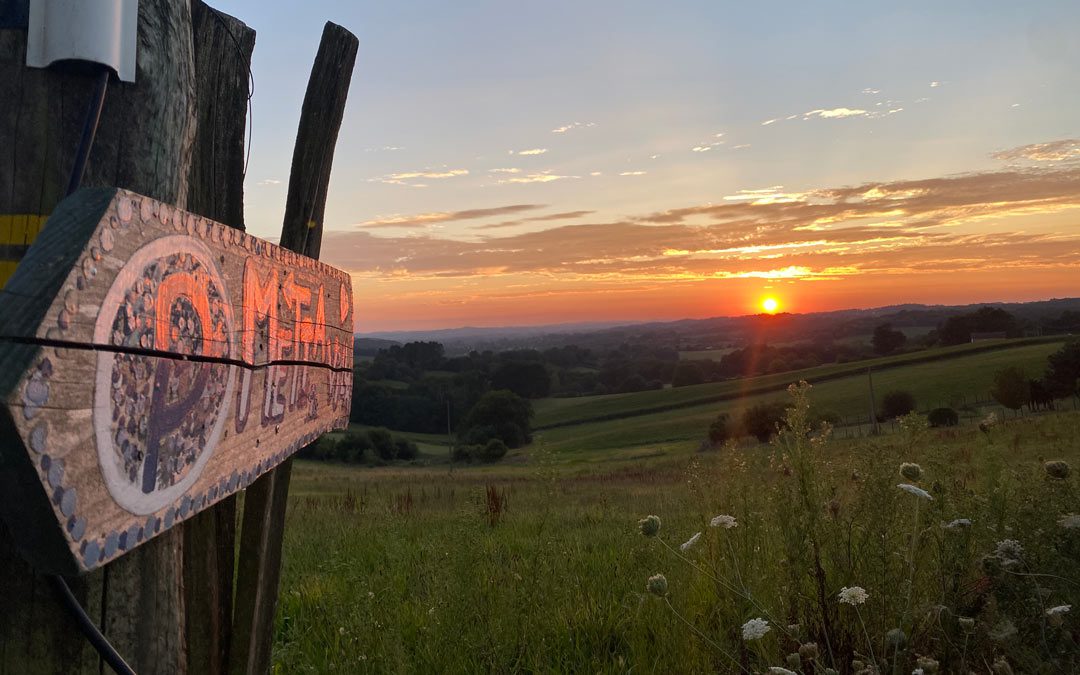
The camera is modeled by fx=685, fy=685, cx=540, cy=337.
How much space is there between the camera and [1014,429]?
21.3m

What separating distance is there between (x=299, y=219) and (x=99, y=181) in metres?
1.13

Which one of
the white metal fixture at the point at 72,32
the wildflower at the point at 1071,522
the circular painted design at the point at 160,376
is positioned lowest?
the wildflower at the point at 1071,522

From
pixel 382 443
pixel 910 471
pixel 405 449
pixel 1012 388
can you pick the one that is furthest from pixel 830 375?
pixel 910 471

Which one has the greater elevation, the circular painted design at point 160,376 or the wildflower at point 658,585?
the circular painted design at point 160,376

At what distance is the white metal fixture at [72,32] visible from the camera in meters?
1.34

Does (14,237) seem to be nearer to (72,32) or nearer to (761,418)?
(72,32)

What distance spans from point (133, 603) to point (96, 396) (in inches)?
24.6

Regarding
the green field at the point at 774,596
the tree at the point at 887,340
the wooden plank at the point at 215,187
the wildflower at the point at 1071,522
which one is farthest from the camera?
the tree at the point at 887,340

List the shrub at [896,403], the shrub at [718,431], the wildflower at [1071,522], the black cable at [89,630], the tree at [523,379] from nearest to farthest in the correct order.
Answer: the black cable at [89,630] < the wildflower at [1071,522] < the shrub at [718,431] < the shrub at [896,403] < the tree at [523,379]

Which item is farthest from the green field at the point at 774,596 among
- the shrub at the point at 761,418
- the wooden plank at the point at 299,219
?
the shrub at the point at 761,418

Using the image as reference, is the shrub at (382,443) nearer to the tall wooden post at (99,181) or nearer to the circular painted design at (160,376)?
the tall wooden post at (99,181)

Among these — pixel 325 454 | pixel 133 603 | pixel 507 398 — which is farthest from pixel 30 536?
pixel 507 398

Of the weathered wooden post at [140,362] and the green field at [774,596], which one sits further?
the green field at [774,596]

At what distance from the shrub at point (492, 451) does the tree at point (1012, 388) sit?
40352mm
